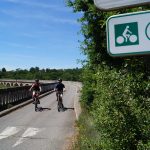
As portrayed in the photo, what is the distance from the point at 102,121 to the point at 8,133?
9009mm

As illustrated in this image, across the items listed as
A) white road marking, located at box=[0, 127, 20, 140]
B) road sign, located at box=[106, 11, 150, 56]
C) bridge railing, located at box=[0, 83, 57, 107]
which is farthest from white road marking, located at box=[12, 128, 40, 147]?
road sign, located at box=[106, 11, 150, 56]

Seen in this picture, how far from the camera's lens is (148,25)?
220 centimetres

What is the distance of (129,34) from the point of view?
224 cm

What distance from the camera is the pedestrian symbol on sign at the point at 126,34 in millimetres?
2221

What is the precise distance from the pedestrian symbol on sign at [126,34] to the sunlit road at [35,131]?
997cm

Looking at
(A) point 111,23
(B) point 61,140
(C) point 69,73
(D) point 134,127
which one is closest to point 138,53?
(A) point 111,23

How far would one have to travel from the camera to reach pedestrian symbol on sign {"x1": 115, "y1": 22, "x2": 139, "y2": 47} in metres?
2.22

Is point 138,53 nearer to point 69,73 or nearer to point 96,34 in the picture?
point 96,34

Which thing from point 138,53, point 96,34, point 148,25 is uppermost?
point 96,34

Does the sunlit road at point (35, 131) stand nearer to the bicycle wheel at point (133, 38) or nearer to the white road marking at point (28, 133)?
the white road marking at point (28, 133)

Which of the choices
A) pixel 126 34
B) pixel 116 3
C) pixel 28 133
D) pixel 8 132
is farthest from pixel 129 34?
pixel 8 132

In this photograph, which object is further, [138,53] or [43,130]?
[43,130]

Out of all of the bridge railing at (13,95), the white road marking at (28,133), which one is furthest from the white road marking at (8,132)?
the bridge railing at (13,95)

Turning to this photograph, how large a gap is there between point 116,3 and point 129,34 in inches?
7.8
